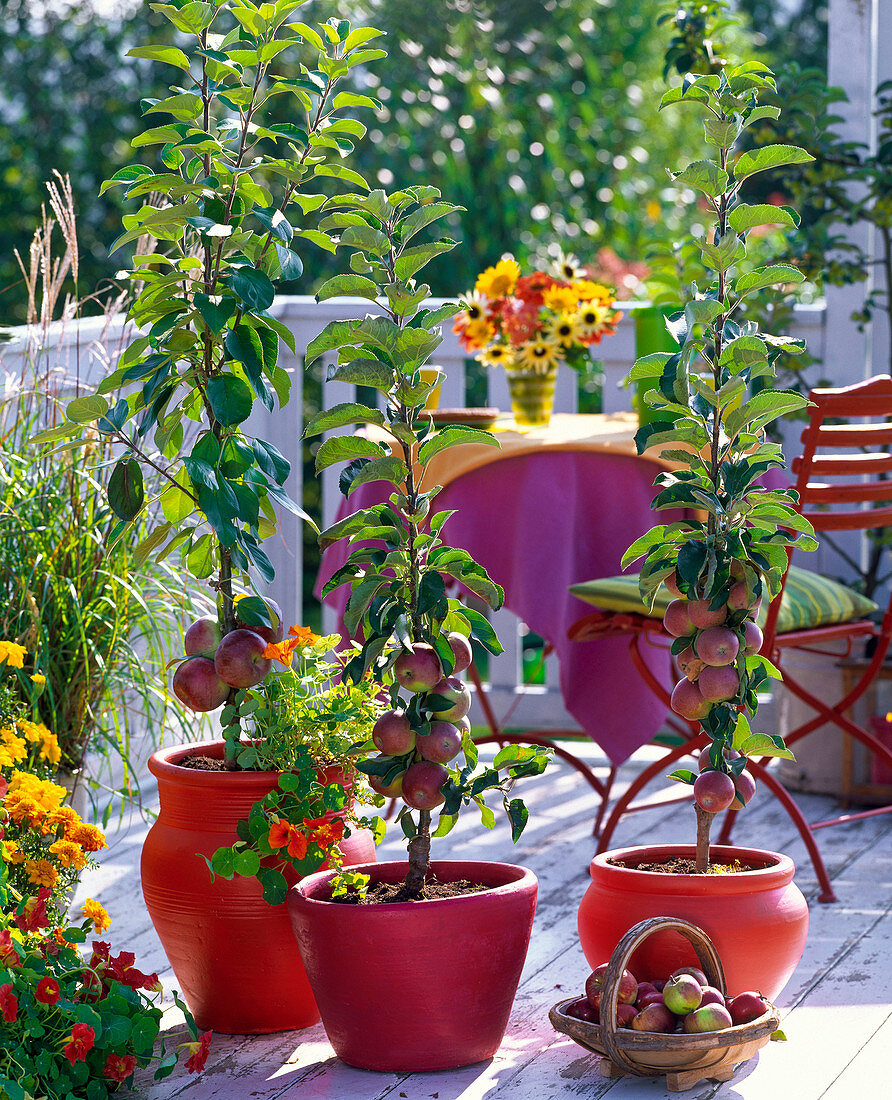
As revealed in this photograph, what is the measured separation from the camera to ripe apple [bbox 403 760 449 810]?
5.74ft

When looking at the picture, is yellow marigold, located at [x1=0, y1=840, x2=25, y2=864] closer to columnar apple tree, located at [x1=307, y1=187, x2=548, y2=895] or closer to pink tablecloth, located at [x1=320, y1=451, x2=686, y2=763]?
columnar apple tree, located at [x1=307, y1=187, x2=548, y2=895]

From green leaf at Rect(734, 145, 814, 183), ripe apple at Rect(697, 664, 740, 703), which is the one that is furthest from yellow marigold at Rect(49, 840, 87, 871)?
green leaf at Rect(734, 145, 814, 183)

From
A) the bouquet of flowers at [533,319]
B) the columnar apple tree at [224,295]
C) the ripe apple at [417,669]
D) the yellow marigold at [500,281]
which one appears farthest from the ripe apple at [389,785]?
the yellow marigold at [500,281]

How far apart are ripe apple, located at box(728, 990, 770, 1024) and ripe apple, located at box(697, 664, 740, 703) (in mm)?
372

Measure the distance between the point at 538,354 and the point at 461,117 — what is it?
499cm

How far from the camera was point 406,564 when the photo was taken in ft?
5.94

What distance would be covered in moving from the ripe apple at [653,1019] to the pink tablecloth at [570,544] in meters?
0.97

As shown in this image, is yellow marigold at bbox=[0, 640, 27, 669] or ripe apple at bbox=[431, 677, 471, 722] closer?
ripe apple at bbox=[431, 677, 471, 722]

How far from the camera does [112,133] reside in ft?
27.3

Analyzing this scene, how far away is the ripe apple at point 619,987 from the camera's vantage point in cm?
171

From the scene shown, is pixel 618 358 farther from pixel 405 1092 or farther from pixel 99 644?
pixel 405 1092

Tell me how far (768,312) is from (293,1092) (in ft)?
8.06

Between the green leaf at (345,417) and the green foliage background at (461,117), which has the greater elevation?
the green foliage background at (461,117)

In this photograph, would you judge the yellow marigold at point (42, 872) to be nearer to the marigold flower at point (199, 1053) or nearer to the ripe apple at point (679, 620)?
the marigold flower at point (199, 1053)
